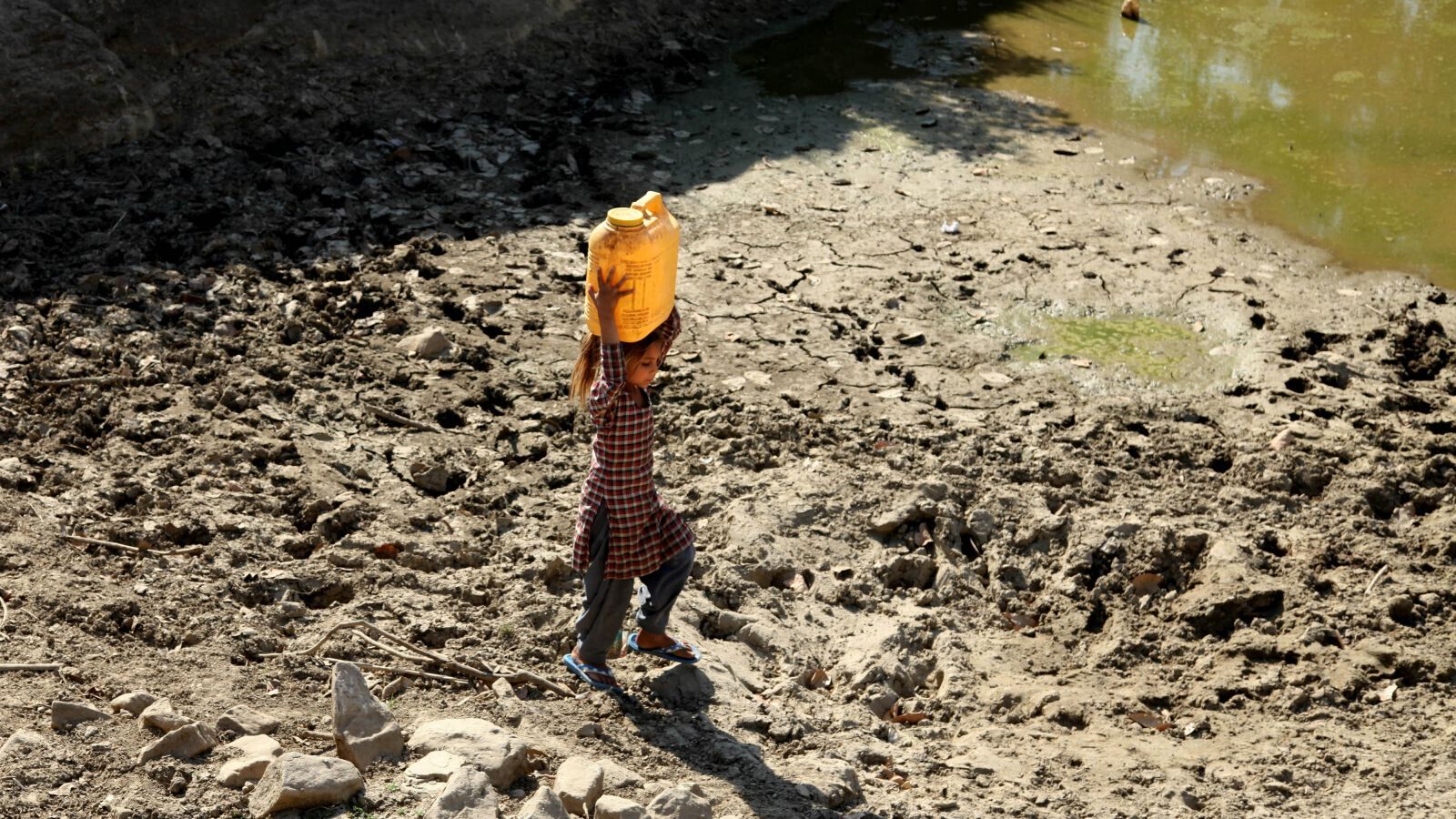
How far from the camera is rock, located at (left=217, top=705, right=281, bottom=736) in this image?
320 centimetres

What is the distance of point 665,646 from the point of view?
3.84m

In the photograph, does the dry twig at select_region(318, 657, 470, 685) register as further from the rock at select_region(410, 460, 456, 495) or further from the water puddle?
the water puddle

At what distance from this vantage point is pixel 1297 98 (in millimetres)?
9484

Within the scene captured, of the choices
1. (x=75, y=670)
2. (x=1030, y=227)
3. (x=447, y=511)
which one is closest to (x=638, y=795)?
(x=75, y=670)

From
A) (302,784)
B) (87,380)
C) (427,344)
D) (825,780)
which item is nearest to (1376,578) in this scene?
(825,780)

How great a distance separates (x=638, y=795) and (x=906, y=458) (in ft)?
7.62

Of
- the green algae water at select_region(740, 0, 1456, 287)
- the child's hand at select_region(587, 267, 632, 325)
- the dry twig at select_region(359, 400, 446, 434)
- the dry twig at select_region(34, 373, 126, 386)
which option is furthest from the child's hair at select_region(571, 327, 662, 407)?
the green algae water at select_region(740, 0, 1456, 287)

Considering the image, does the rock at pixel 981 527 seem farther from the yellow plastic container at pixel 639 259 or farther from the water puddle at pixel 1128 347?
the yellow plastic container at pixel 639 259

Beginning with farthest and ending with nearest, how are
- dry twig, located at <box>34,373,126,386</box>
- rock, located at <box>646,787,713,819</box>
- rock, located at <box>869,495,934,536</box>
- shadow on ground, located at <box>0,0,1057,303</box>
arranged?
shadow on ground, located at <box>0,0,1057,303</box> → dry twig, located at <box>34,373,126,386</box> → rock, located at <box>869,495,934,536</box> → rock, located at <box>646,787,713,819</box>

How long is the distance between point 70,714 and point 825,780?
70.5 inches

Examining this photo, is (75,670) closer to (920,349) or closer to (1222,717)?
(1222,717)

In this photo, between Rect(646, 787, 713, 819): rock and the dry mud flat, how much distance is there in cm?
2

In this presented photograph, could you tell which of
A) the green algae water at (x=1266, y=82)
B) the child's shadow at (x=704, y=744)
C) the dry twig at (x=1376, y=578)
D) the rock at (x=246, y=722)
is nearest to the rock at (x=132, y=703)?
the rock at (x=246, y=722)

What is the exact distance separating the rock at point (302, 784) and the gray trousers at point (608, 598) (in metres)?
0.91
